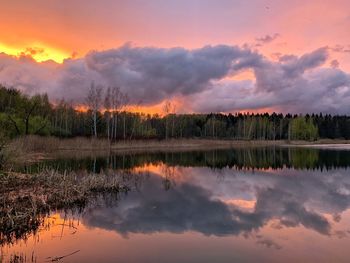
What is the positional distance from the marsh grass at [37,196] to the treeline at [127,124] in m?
31.6

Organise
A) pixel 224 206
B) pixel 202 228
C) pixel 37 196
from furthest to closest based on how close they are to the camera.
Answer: pixel 224 206 → pixel 37 196 → pixel 202 228

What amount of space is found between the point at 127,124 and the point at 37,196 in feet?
292

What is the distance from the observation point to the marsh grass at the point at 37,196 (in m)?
10.6

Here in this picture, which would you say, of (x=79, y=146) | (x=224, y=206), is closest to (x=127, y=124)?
(x=79, y=146)

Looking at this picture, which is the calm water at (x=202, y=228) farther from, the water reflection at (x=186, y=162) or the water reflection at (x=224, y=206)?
the water reflection at (x=186, y=162)

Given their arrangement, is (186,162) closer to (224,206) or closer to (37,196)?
(224,206)

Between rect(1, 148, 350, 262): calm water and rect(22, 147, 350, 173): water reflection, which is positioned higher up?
rect(1, 148, 350, 262): calm water

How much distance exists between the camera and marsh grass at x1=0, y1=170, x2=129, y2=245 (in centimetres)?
1062

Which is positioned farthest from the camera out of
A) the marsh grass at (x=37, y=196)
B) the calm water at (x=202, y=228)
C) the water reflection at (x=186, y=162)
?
the water reflection at (x=186, y=162)

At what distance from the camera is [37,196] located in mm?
13586

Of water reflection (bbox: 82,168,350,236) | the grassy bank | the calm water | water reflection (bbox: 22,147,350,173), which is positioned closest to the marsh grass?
the calm water

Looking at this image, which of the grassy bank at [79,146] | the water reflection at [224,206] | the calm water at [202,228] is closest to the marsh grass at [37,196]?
the calm water at [202,228]

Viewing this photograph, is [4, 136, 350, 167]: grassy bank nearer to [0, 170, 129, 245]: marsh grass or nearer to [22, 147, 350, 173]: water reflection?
[22, 147, 350, 173]: water reflection

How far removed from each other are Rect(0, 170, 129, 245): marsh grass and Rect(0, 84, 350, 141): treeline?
31616 millimetres
